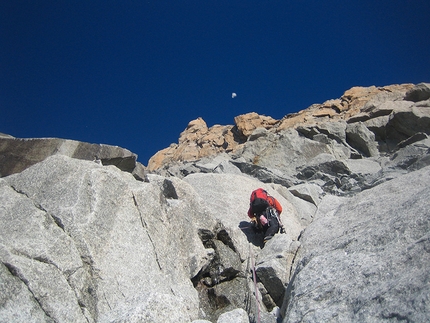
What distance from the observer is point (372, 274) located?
6.99 m

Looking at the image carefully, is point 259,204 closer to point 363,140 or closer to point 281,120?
point 363,140

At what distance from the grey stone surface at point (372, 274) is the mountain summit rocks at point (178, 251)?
0.03m

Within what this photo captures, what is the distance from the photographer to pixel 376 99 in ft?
209

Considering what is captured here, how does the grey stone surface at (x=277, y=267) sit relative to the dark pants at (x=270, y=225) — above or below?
below

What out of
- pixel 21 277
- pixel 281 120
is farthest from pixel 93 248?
pixel 281 120

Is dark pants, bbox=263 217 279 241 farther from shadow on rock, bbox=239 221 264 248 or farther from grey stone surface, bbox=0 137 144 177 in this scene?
grey stone surface, bbox=0 137 144 177

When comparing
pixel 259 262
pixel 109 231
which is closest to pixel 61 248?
pixel 109 231

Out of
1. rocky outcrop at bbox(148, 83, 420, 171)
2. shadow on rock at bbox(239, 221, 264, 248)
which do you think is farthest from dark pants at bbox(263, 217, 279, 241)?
rocky outcrop at bbox(148, 83, 420, 171)

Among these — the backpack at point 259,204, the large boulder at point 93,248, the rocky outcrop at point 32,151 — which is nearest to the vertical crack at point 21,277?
the large boulder at point 93,248

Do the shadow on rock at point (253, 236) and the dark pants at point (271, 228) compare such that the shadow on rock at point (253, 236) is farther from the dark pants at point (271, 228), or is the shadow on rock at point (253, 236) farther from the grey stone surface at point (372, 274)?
the grey stone surface at point (372, 274)

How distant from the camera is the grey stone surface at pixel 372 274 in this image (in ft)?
19.3

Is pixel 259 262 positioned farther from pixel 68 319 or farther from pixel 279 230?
pixel 68 319

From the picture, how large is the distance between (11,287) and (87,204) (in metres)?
3.01

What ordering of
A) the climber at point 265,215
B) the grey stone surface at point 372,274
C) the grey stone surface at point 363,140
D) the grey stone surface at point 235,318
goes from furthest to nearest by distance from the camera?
the grey stone surface at point 363,140, the climber at point 265,215, the grey stone surface at point 235,318, the grey stone surface at point 372,274
